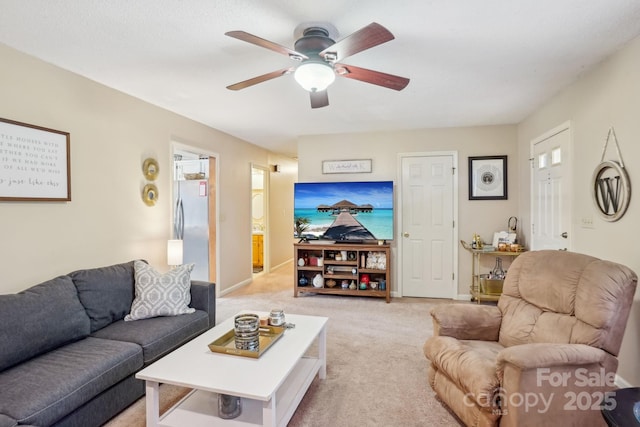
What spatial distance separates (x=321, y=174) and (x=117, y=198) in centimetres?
277

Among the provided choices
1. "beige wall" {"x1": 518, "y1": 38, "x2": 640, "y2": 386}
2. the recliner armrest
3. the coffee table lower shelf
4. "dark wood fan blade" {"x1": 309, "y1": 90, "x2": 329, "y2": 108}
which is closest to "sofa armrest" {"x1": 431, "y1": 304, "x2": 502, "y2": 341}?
the recliner armrest

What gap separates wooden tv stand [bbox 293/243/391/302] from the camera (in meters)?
4.52

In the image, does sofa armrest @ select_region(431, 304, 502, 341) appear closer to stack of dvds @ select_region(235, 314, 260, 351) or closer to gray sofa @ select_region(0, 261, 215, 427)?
stack of dvds @ select_region(235, 314, 260, 351)

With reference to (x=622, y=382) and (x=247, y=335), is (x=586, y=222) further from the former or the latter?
(x=247, y=335)

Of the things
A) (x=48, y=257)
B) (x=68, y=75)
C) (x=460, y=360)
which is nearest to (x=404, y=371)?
(x=460, y=360)

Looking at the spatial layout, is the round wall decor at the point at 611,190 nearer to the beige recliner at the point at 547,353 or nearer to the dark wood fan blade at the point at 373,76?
the beige recliner at the point at 547,353

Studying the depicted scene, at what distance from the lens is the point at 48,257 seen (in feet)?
8.17

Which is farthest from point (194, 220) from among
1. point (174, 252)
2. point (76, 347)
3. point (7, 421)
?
point (7, 421)

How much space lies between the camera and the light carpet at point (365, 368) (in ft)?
6.64

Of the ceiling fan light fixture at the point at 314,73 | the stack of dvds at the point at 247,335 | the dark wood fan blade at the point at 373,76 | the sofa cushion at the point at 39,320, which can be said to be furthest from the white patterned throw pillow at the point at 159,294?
the dark wood fan blade at the point at 373,76

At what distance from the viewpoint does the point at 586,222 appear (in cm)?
270

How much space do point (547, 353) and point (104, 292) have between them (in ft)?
9.34

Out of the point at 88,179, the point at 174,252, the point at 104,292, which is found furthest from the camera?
the point at 174,252

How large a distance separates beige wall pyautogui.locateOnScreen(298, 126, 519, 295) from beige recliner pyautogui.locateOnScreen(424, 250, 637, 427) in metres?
2.36
